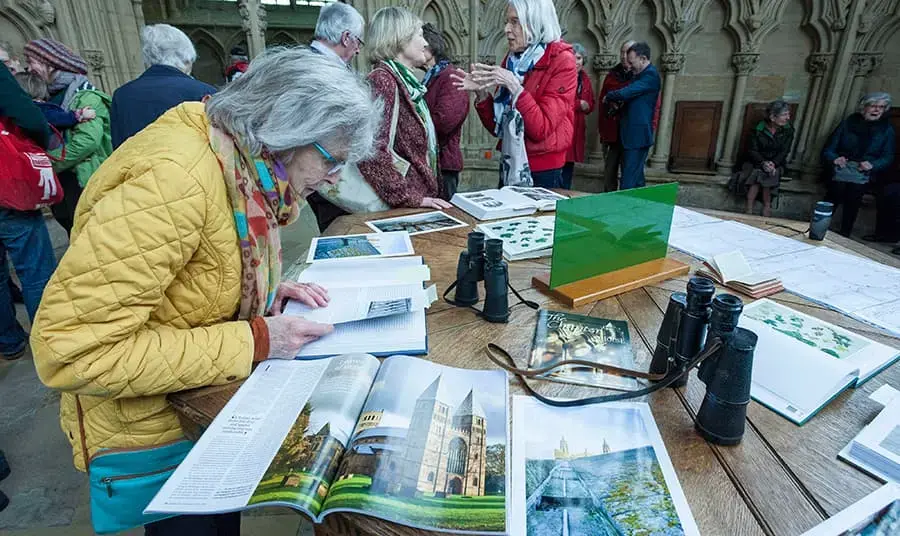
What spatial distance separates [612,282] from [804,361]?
1.54ft

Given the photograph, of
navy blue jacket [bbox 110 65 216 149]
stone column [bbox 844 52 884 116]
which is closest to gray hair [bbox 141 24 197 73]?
navy blue jacket [bbox 110 65 216 149]

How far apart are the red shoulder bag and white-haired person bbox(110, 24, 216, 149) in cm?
33

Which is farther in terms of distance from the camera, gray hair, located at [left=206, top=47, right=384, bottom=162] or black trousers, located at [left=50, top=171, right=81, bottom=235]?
black trousers, located at [left=50, top=171, right=81, bottom=235]

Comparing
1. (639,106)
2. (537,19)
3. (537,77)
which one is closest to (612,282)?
(537,77)

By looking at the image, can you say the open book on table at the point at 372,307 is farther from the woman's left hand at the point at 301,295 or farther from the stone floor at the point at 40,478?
the stone floor at the point at 40,478

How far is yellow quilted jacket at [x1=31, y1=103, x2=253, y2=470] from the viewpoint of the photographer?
72cm

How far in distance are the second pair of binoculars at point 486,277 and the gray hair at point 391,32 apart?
1.31 meters

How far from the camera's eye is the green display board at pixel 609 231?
117 centimetres

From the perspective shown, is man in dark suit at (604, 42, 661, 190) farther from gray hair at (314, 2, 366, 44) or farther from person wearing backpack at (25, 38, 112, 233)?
person wearing backpack at (25, 38, 112, 233)

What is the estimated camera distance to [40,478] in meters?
1.75

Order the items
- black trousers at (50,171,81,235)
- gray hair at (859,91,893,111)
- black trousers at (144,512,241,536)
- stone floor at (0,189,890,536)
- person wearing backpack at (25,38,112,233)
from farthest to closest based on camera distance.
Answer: gray hair at (859,91,893,111) < black trousers at (50,171,81,235) < person wearing backpack at (25,38,112,233) < stone floor at (0,189,890,536) < black trousers at (144,512,241,536)

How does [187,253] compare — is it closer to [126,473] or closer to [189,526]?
[126,473]

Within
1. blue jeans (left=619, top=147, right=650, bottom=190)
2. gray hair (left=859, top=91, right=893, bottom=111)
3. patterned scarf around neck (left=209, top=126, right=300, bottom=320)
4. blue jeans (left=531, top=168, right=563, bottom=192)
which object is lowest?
blue jeans (left=619, top=147, right=650, bottom=190)

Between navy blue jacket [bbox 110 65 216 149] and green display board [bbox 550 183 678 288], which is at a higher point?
navy blue jacket [bbox 110 65 216 149]
